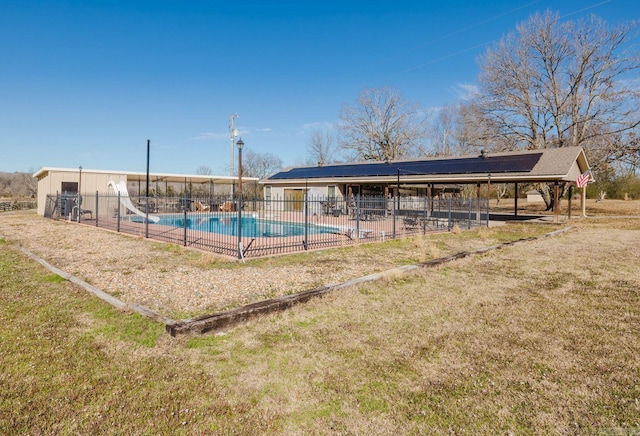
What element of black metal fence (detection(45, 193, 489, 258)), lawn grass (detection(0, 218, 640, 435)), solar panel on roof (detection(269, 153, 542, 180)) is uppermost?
solar panel on roof (detection(269, 153, 542, 180))

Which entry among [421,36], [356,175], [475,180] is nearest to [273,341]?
[475,180]

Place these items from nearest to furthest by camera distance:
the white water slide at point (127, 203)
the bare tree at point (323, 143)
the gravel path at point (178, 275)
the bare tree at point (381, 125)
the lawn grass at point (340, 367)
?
the lawn grass at point (340, 367) → the gravel path at point (178, 275) → the white water slide at point (127, 203) → the bare tree at point (381, 125) → the bare tree at point (323, 143)

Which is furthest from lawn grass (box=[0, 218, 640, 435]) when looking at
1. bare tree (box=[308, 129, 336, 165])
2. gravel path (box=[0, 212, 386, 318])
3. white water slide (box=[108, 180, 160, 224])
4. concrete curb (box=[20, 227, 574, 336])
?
bare tree (box=[308, 129, 336, 165])

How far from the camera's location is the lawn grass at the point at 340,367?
8.50 feet

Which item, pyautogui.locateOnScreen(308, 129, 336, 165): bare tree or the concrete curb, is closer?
the concrete curb

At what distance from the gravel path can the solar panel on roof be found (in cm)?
1397

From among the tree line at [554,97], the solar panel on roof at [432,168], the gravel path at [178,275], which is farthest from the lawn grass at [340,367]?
the tree line at [554,97]

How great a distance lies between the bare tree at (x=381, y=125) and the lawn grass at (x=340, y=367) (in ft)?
123

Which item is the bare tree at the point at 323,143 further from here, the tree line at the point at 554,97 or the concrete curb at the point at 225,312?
the concrete curb at the point at 225,312

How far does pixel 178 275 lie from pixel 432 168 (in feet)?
67.3

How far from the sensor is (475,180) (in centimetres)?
2064

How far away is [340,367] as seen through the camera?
11.1ft

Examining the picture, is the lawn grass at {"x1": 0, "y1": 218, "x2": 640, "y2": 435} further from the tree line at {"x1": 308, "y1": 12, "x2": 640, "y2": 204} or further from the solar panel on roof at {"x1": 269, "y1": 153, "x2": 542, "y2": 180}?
the tree line at {"x1": 308, "y1": 12, "x2": 640, "y2": 204}

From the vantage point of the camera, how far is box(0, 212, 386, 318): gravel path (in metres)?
5.38
